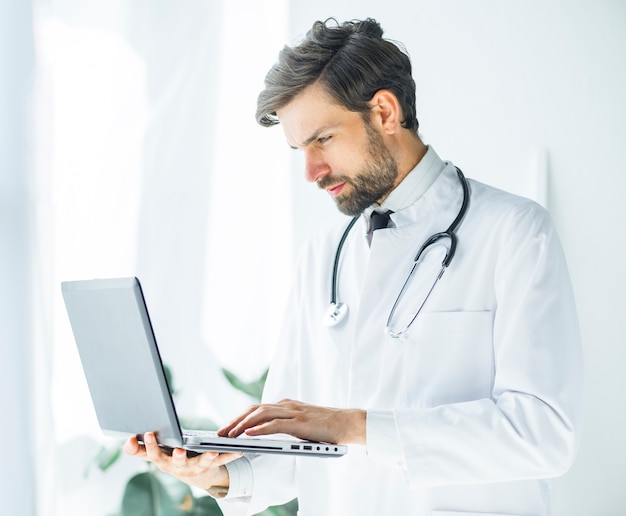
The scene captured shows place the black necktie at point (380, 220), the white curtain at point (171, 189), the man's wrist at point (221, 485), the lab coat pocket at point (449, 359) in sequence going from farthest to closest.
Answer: the white curtain at point (171, 189) < the black necktie at point (380, 220) < the man's wrist at point (221, 485) < the lab coat pocket at point (449, 359)

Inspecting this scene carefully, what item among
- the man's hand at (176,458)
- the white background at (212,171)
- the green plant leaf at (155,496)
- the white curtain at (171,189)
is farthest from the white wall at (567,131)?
the man's hand at (176,458)

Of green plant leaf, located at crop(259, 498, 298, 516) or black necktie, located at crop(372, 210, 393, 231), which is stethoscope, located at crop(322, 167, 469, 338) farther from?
green plant leaf, located at crop(259, 498, 298, 516)

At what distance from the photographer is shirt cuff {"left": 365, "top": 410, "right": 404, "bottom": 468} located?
130cm

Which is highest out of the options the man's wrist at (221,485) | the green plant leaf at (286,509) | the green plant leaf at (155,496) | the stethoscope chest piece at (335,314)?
the stethoscope chest piece at (335,314)

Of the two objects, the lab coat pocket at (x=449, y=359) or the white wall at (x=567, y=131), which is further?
the white wall at (x=567, y=131)

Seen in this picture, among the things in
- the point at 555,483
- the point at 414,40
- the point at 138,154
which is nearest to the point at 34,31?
the point at 138,154

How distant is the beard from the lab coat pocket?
0.28 metres

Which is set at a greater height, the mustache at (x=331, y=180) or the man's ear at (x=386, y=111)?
the man's ear at (x=386, y=111)

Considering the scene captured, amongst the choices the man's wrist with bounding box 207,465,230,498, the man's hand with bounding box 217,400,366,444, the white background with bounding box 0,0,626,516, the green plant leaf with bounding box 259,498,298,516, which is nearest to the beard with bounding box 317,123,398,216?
the man's hand with bounding box 217,400,366,444

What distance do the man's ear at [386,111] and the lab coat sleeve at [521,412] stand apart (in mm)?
423

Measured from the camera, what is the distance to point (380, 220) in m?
1.63

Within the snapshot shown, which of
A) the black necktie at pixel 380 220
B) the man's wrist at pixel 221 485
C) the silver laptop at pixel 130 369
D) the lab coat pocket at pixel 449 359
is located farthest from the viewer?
the black necktie at pixel 380 220

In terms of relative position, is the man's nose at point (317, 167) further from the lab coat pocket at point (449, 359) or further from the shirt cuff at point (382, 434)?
the shirt cuff at point (382, 434)

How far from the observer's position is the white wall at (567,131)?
7.77 ft
